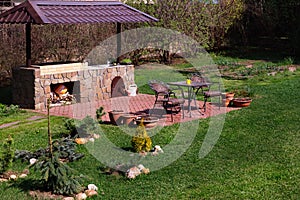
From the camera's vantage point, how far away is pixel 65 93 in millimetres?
12477

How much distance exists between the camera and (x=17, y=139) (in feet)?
29.6

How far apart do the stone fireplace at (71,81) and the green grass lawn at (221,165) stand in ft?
4.81

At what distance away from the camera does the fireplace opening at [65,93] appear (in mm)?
12256

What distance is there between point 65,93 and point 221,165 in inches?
232

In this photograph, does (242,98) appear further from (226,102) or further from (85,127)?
(85,127)

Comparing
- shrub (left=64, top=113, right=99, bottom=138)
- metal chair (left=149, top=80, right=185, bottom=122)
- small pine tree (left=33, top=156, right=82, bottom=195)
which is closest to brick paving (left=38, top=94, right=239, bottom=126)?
metal chair (left=149, top=80, right=185, bottom=122)

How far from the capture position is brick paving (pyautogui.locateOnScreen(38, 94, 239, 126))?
10.9 metres

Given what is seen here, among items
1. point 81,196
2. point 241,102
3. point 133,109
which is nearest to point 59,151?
point 81,196

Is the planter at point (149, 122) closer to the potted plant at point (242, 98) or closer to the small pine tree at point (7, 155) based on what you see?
the potted plant at point (242, 98)

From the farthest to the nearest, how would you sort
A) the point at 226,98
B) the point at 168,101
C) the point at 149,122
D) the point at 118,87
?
the point at 118,87 < the point at 226,98 < the point at 168,101 < the point at 149,122

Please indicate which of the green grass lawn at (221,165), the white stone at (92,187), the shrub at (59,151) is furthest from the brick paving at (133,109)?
the white stone at (92,187)

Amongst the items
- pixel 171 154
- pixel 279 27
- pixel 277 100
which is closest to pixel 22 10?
pixel 171 154

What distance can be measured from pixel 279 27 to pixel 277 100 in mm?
12277

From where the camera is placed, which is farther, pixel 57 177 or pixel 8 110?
pixel 8 110
